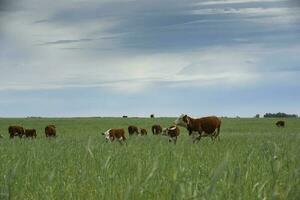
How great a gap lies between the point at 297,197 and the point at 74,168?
4.55 metres

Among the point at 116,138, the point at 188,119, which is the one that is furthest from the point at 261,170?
the point at 188,119

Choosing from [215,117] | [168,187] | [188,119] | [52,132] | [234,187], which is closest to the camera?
[234,187]

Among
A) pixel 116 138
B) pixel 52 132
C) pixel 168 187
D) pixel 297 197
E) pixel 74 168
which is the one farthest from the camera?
pixel 52 132

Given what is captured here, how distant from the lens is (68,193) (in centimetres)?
424

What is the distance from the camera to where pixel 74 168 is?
7.10m

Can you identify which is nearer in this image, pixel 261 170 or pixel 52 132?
pixel 261 170

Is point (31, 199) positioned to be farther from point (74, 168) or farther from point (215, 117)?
point (215, 117)

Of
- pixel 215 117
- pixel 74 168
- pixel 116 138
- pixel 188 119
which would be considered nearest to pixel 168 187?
pixel 74 168

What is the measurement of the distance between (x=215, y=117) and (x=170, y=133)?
13.4 ft

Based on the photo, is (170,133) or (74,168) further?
(170,133)

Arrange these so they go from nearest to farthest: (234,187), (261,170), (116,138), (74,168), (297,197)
→ (297,197), (234,187), (261,170), (74,168), (116,138)

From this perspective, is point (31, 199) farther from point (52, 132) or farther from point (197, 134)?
point (52, 132)

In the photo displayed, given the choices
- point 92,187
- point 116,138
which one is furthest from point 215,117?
point 92,187

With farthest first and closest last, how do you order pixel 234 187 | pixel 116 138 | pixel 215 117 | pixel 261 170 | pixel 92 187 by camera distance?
pixel 215 117 < pixel 116 138 < pixel 261 170 < pixel 92 187 < pixel 234 187
